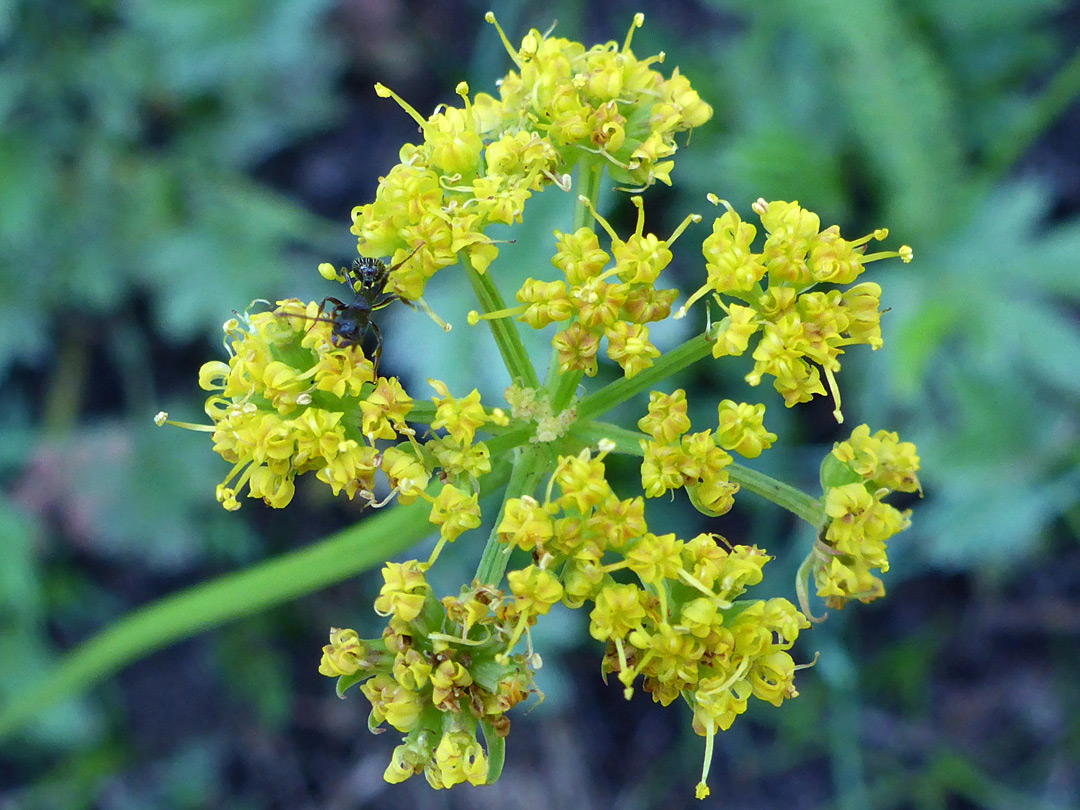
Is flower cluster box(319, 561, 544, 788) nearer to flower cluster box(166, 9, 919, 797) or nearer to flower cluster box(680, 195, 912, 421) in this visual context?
flower cluster box(166, 9, 919, 797)

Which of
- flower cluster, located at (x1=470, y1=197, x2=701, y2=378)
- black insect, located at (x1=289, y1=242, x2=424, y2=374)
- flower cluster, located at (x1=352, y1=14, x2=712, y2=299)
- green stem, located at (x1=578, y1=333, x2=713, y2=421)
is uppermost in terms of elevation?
flower cluster, located at (x1=352, y1=14, x2=712, y2=299)

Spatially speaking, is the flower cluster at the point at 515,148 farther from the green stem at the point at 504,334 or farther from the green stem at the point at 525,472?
the green stem at the point at 525,472

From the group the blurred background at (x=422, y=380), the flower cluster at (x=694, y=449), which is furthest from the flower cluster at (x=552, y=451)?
the blurred background at (x=422, y=380)

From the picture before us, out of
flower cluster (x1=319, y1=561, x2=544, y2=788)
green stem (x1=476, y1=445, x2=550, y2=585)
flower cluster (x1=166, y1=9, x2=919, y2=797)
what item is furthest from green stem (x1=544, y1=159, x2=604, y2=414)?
flower cluster (x1=319, y1=561, x2=544, y2=788)

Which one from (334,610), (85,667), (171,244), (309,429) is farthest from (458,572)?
(309,429)

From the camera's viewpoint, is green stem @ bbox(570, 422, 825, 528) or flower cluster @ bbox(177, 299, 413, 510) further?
green stem @ bbox(570, 422, 825, 528)

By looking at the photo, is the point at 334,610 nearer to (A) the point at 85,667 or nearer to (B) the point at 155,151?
(A) the point at 85,667

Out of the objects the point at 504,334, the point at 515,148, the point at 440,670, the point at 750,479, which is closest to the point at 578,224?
the point at 515,148

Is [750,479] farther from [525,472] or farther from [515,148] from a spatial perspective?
[515,148]

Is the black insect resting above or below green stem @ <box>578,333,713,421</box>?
above
